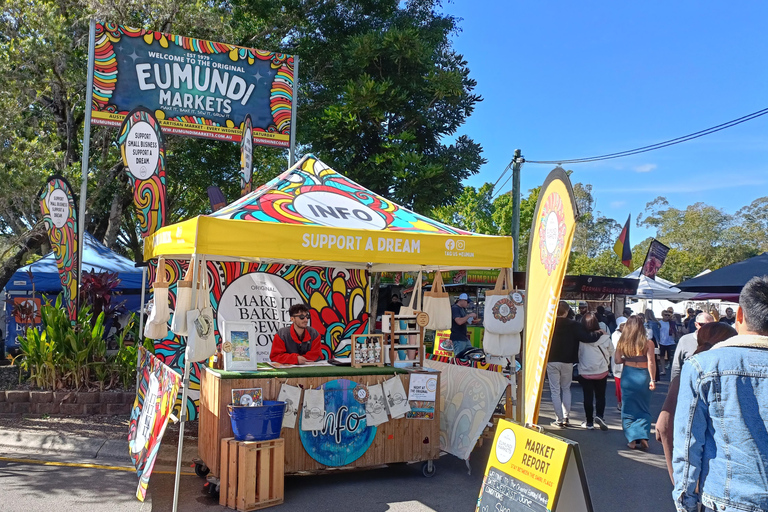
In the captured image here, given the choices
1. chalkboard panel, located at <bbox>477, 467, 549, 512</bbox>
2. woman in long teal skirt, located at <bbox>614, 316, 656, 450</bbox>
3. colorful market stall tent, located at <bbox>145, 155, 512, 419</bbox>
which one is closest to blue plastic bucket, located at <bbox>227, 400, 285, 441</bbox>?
colorful market stall tent, located at <bbox>145, 155, 512, 419</bbox>

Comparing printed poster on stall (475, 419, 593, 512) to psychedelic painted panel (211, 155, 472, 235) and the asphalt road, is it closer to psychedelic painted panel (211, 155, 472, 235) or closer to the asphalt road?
the asphalt road

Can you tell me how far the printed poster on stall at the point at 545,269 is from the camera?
393 centimetres

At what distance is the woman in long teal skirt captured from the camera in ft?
25.3

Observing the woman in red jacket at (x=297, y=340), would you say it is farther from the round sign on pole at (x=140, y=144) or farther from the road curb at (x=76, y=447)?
the round sign on pole at (x=140, y=144)

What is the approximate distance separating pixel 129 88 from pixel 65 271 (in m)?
3.85

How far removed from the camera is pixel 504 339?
6.28 meters

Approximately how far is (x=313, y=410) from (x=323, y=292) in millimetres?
3900

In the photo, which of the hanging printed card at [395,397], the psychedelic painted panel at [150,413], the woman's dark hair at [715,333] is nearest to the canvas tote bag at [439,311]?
the hanging printed card at [395,397]

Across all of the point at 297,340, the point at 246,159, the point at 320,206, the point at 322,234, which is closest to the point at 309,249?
the point at 322,234

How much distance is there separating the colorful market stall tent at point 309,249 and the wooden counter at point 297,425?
28.0 inches

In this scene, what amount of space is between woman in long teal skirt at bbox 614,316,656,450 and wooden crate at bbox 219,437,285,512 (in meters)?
4.63

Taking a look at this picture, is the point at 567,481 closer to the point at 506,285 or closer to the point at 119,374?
the point at 506,285

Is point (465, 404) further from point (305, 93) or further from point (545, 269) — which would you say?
point (305, 93)

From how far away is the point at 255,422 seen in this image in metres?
5.46
